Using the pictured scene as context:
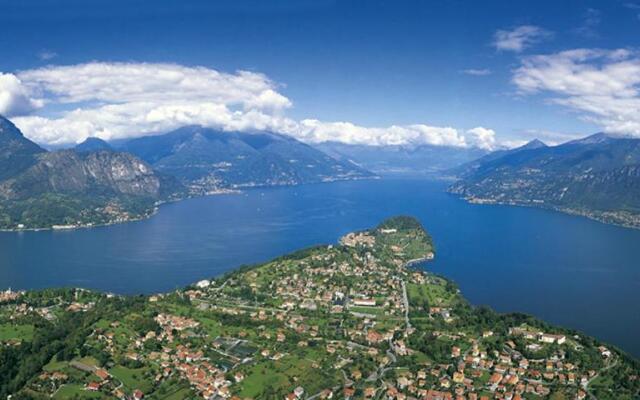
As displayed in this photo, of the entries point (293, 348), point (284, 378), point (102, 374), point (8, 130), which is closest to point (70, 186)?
point (8, 130)

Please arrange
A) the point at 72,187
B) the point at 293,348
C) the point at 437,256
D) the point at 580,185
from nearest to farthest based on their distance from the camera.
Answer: the point at 293,348 → the point at 437,256 → the point at 72,187 → the point at 580,185

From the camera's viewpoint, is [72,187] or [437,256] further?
[72,187]

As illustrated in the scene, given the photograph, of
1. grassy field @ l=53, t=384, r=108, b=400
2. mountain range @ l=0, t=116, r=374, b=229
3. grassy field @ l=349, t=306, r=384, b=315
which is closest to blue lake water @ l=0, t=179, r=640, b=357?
mountain range @ l=0, t=116, r=374, b=229

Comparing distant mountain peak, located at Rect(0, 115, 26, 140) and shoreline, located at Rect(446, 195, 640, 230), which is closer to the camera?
shoreline, located at Rect(446, 195, 640, 230)

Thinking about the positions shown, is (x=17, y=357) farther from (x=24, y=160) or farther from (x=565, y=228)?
(x=24, y=160)

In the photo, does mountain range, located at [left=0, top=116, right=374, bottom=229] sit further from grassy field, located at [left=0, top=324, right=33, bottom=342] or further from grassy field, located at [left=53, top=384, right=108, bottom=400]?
grassy field, located at [left=53, top=384, right=108, bottom=400]

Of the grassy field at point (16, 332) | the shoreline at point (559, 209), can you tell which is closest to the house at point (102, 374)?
the grassy field at point (16, 332)

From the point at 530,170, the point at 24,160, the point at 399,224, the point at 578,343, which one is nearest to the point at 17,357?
the point at 578,343

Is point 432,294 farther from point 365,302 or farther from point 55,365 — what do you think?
point 55,365
